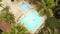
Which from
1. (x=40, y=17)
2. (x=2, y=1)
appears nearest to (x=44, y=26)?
(x=40, y=17)

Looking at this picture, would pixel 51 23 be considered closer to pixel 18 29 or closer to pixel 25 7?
pixel 25 7

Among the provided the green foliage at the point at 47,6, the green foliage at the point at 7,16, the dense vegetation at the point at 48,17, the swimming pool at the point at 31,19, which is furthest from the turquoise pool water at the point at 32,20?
the green foliage at the point at 7,16

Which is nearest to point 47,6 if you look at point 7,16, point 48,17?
point 48,17

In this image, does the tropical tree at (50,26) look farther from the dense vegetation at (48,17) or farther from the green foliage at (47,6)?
the green foliage at (47,6)

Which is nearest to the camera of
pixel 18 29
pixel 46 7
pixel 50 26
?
pixel 18 29

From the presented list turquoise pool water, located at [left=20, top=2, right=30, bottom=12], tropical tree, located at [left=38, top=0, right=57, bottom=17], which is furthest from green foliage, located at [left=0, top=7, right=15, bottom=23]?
tropical tree, located at [left=38, top=0, right=57, bottom=17]

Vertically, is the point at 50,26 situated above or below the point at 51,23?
below

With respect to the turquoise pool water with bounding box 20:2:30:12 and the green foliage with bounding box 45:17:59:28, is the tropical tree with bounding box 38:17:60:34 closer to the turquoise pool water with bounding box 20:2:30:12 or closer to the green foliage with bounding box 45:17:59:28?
the green foliage with bounding box 45:17:59:28

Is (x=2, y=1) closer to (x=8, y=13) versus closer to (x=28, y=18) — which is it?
(x=8, y=13)

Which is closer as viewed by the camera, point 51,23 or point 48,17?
point 51,23
